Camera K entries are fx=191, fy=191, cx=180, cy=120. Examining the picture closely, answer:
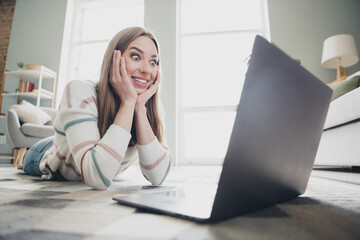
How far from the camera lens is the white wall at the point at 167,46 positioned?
9.28ft

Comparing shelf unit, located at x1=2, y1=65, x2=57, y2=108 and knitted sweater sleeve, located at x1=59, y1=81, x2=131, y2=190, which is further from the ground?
shelf unit, located at x1=2, y1=65, x2=57, y2=108

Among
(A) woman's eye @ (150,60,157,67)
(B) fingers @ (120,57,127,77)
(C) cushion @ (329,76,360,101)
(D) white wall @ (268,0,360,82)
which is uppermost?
(D) white wall @ (268,0,360,82)

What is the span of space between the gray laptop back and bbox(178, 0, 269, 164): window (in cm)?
246

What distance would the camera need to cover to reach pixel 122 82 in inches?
25.5

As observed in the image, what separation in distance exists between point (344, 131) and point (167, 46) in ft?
8.10

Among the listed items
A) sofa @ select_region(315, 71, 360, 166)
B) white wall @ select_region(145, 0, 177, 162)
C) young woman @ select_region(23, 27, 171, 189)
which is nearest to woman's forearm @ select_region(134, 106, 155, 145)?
young woman @ select_region(23, 27, 171, 189)

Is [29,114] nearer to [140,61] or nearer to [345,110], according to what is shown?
[140,61]

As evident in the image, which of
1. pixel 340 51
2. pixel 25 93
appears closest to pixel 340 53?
pixel 340 51

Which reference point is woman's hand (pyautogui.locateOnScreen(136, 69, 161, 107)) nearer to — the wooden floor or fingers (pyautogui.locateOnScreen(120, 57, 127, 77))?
fingers (pyautogui.locateOnScreen(120, 57, 127, 77))

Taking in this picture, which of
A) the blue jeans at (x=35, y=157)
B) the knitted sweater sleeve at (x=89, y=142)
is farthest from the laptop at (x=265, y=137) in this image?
the blue jeans at (x=35, y=157)

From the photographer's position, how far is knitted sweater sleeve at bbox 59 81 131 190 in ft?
1.74

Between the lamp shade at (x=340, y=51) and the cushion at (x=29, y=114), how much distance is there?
3.43 m

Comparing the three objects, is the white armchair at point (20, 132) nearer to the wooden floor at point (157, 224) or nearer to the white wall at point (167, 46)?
the white wall at point (167, 46)

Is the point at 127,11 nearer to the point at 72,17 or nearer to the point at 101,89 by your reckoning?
the point at 72,17
